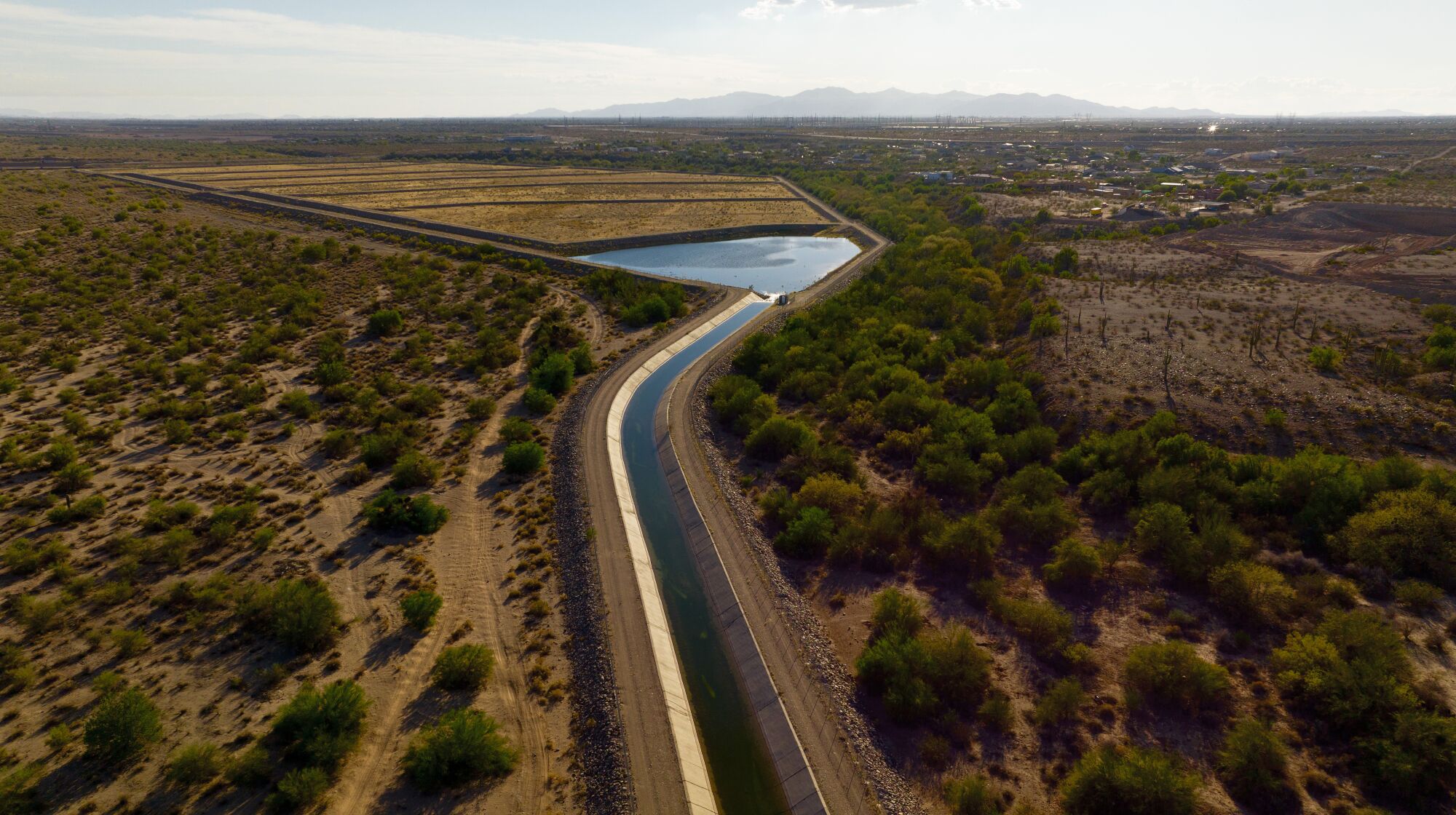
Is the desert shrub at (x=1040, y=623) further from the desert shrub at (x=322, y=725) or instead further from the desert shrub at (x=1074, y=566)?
the desert shrub at (x=322, y=725)

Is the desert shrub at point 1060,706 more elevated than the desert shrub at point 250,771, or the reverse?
the desert shrub at point 250,771

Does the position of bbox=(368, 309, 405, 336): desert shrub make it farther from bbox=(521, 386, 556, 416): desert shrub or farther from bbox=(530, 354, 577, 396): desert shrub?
bbox=(521, 386, 556, 416): desert shrub

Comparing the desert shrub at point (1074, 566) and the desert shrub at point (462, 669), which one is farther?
the desert shrub at point (1074, 566)

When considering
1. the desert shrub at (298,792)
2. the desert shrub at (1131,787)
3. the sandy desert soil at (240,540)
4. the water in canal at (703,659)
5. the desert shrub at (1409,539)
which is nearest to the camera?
the desert shrub at (1131,787)

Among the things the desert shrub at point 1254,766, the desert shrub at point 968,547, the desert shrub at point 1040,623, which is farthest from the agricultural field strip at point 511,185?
the desert shrub at point 1254,766

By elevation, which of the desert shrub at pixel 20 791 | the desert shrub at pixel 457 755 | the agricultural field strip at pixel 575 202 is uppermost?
the agricultural field strip at pixel 575 202

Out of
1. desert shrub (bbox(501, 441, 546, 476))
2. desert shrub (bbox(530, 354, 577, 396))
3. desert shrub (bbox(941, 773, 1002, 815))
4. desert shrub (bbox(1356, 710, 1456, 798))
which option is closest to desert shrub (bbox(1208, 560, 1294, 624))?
desert shrub (bbox(1356, 710, 1456, 798))
